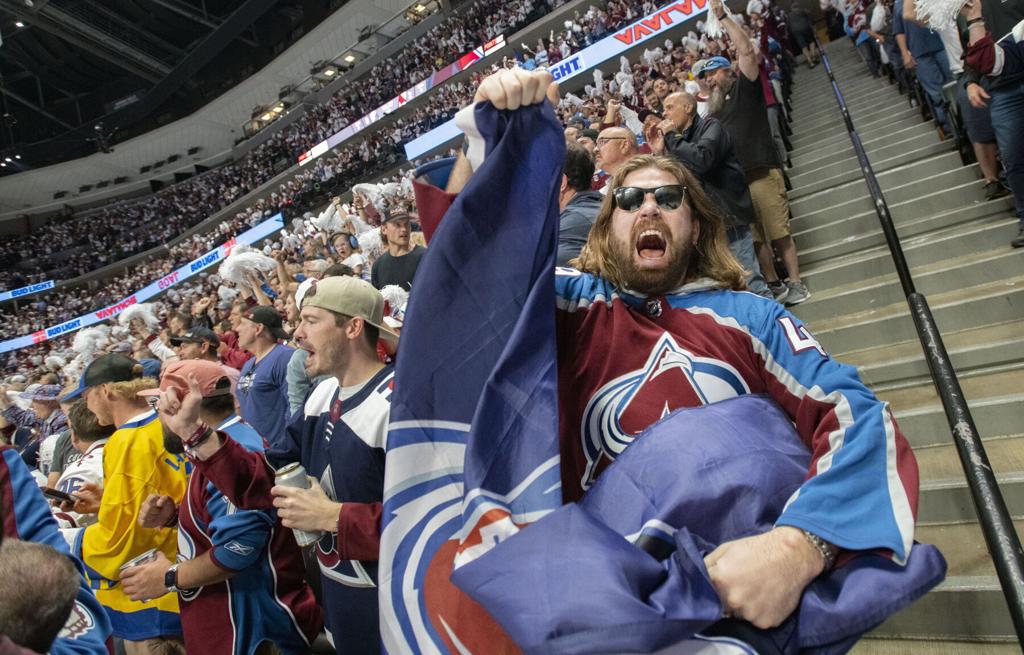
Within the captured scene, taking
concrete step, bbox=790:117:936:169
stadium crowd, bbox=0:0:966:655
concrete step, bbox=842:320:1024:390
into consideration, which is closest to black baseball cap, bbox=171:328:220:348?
stadium crowd, bbox=0:0:966:655

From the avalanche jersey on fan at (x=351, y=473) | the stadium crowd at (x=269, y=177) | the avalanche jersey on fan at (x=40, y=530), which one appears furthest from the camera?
the stadium crowd at (x=269, y=177)

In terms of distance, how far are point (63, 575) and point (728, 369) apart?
136 cm

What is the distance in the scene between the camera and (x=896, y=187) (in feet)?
→ 17.3

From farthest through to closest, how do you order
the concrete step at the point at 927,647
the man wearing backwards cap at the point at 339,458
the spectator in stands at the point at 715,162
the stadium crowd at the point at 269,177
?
the stadium crowd at the point at 269,177 < the spectator in stands at the point at 715,162 < the concrete step at the point at 927,647 < the man wearing backwards cap at the point at 339,458

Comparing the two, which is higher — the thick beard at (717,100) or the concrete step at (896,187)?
the thick beard at (717,100)

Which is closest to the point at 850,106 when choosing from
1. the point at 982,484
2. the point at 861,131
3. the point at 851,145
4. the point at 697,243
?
the point at 861,131

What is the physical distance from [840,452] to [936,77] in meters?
5.91

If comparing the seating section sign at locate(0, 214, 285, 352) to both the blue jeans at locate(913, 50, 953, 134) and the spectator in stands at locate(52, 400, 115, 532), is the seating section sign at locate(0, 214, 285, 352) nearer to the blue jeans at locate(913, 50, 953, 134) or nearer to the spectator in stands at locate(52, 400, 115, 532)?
the spectator in stands at locate(52, 400, 115, 532)

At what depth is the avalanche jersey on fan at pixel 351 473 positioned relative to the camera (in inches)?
76.6

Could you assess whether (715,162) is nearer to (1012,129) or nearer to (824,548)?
(1012,129)

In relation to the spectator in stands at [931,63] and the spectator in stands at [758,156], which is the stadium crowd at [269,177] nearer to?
the spectator in stands at [931,63]

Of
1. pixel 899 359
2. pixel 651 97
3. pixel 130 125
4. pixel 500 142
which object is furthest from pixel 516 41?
pixel 130 125

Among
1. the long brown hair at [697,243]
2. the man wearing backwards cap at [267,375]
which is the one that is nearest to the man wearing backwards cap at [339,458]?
the long brown hair at [697,243]

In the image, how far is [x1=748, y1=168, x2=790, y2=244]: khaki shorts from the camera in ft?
15.4
